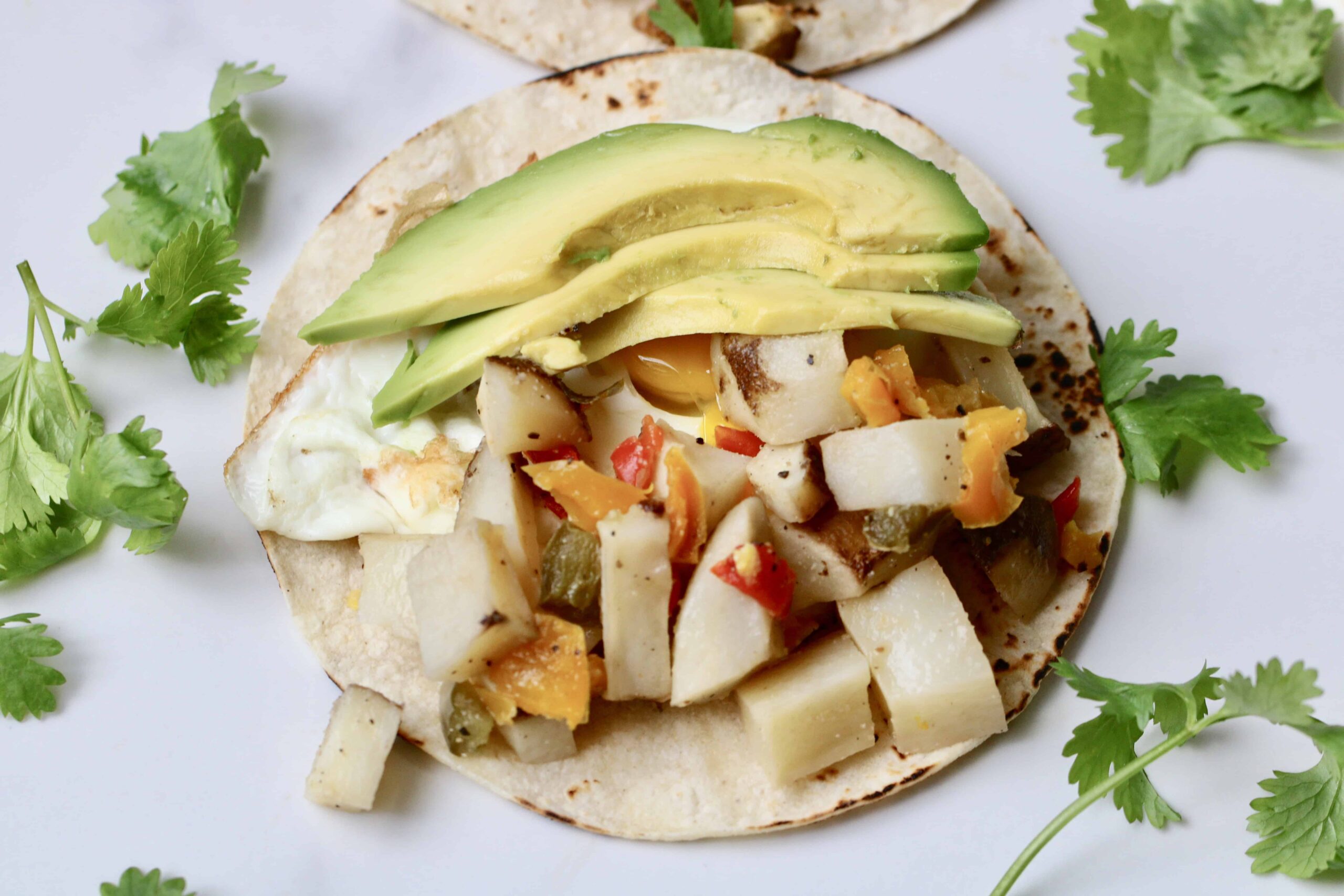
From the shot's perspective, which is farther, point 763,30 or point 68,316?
point 763,30

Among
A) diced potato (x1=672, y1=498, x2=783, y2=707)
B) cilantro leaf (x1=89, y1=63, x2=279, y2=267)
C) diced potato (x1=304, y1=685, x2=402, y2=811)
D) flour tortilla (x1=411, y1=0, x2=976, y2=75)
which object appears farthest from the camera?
flour tortilla (x1=411, y1=0, x2=976, y2=75)

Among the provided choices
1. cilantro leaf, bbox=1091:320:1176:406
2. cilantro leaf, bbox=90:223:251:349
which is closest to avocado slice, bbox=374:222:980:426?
cilantro leaf, bbox=1091:320:1176:406

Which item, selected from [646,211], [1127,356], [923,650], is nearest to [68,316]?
[646,211]

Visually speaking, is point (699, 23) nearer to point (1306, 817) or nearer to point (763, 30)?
point (763, 30)

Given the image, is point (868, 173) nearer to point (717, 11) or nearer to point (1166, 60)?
point (717, 11)

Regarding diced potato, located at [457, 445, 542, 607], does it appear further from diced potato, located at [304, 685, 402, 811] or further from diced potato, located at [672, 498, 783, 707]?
diced potato, located at [304, 685, 402, 811]

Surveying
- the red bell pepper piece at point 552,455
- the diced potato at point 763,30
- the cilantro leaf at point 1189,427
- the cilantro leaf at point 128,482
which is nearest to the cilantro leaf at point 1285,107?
the cilantro leaf at point 1189,427
